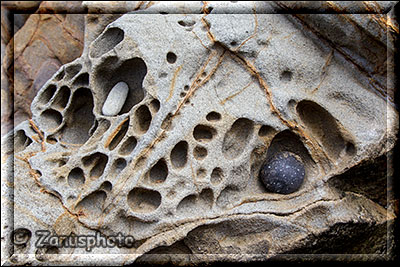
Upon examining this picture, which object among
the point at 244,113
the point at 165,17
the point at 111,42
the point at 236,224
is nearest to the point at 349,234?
the point at 236,224

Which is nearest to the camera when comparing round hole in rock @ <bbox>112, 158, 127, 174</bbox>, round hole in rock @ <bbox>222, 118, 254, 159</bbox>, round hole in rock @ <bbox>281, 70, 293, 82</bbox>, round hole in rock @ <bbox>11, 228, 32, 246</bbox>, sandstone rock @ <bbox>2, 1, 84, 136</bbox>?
round hole in rock @ <bbox>11, 228, 32, 246</bbox>

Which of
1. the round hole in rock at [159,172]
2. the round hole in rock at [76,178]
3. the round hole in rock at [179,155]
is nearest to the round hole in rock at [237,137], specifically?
the round hole in rock at [179,155]

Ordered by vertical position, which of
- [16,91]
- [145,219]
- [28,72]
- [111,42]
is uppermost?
[111,42]

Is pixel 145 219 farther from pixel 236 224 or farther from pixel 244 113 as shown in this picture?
pixel 244 113

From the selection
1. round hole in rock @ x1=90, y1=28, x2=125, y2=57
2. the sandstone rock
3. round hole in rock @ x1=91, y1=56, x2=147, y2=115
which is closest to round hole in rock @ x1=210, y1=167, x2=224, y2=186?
round hole in rock @ x1=91, y1=56, x2=147, y2=115

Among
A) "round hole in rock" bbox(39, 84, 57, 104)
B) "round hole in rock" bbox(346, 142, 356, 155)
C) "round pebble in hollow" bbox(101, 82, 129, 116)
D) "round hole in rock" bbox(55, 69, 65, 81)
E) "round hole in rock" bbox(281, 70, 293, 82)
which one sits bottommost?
"round hole in rock" bbox(39, 84, 57, 104)

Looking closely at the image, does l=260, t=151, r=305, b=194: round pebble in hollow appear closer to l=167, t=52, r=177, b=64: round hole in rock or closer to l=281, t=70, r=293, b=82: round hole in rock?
l=281, t=70, r=293, b=82: round hole in rock

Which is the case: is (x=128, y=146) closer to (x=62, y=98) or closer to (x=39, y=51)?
(x=62, y=98)
